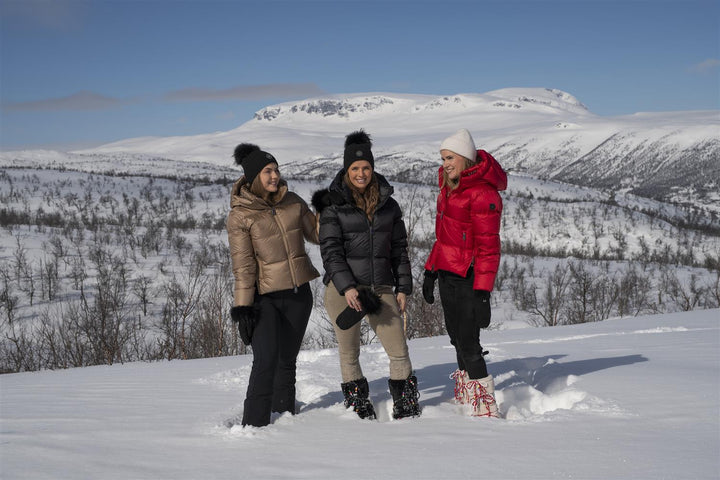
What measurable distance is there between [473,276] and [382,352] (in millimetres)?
2943

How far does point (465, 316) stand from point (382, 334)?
0.57 m

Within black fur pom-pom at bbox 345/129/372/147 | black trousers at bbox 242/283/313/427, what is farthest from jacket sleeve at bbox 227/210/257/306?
black fur pom-pom at bbox 345/129/372/147

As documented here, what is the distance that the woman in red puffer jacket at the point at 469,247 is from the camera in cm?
349

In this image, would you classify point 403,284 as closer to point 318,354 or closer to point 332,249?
point 332,249

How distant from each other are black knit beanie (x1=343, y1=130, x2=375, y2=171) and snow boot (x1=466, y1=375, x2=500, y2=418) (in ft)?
5.35

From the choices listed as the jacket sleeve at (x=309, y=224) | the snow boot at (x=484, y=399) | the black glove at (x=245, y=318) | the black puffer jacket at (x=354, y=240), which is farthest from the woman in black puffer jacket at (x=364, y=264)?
the black glove at (x=245, y=318)

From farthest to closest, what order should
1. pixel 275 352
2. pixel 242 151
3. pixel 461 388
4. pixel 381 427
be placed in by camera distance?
pixel 461 388 → pixel 242 151 → pixel 275 352 → pixel 381 427

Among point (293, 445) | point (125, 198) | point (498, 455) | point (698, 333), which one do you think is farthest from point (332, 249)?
A: point (125, 198)

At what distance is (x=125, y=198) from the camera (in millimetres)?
57406

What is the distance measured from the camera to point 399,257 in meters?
3.73

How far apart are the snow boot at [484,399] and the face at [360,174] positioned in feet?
5.05

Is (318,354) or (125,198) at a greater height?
(125,198)

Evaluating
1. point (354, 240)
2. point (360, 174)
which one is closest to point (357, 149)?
point (360, 174)

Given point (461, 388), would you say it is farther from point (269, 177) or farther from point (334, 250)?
point (269, 177)
